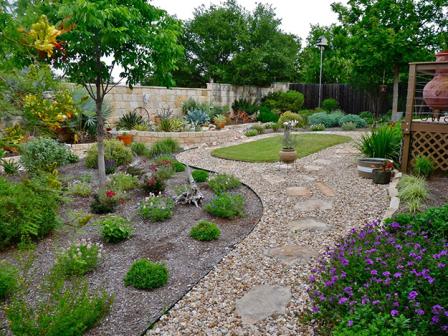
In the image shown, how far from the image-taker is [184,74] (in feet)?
60.3

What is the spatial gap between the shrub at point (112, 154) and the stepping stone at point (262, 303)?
211 inches

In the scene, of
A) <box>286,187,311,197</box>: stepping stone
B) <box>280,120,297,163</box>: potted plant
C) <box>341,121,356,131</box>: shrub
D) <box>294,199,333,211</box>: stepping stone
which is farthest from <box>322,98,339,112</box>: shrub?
<box>294,199,333,211</box>: stepping stone

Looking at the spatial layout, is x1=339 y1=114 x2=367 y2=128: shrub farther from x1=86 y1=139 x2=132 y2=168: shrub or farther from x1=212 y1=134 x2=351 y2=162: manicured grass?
x1=86 y1=139 x2=132 y2=168: shrub

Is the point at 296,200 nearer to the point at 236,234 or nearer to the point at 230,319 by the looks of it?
the point at 236,234

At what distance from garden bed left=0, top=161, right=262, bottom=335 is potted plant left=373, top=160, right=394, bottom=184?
2.11 metres

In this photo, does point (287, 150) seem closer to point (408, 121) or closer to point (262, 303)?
point (408, 121)

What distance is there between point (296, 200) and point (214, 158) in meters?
3.81

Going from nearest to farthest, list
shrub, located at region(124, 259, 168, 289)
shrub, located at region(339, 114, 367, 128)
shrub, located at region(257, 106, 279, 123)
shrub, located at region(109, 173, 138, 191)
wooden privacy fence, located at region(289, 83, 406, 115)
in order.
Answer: shrub, located at region(124, 259, 168, 289)
shrub, located at region(109, 173, 138, 191)
shrub, located at region(339, 114, 367, 128)
shrub, located at region(257, 106, 279, 123)
wooden privacy fence, located at region(289, 83, 406, 115)

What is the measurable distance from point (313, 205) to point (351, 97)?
46.8 ft

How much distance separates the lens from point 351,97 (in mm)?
17859

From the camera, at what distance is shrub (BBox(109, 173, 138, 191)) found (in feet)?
19.0

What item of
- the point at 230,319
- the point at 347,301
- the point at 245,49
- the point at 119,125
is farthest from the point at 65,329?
the point at 245,49

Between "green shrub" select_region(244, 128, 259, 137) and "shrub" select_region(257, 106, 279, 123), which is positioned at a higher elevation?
"shrub" select_region(257, 106, 279, 123)

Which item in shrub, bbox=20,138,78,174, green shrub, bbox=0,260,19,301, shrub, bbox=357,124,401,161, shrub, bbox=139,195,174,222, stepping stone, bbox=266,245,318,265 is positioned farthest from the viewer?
shrub, bbox=357,124,401,161
